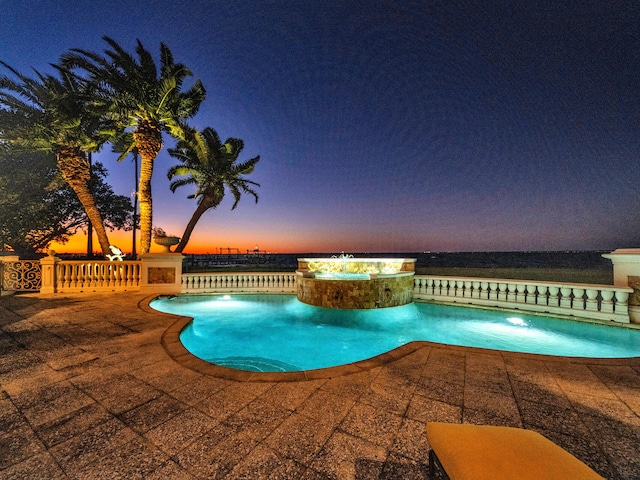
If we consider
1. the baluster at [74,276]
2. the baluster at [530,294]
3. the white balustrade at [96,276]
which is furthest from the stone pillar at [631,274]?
the baluster at [74,276]

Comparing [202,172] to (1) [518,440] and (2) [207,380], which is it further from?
(1) [518,440]

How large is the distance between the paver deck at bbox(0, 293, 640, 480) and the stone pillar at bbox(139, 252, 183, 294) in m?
6.60

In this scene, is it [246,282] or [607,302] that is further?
[246,282]

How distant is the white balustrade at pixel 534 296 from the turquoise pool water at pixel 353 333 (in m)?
0.32

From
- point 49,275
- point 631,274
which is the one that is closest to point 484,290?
point 631,274

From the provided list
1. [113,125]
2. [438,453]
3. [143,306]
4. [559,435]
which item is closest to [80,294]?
[143,306]

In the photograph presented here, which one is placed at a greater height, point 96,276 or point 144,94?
point 144,94

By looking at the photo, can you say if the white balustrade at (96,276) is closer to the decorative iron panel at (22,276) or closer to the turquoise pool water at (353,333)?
the decorative iron panel at (22,276)

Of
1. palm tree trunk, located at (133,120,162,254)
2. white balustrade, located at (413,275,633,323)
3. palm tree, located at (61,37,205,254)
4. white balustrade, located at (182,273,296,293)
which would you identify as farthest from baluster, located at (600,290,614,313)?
palm tree trunk, located at (133,120,162,254)

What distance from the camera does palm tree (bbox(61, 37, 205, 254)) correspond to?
11.6 m

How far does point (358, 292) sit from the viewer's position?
9242mm

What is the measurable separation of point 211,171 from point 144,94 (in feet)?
25.9

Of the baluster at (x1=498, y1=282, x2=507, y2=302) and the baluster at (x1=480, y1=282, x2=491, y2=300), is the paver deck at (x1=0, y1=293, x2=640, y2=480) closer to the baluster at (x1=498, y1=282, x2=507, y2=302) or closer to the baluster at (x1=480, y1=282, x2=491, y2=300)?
the baluster at (x1=498, y1=282, x2=507, y2=302)

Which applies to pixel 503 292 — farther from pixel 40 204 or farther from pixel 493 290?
pixel 40 204
